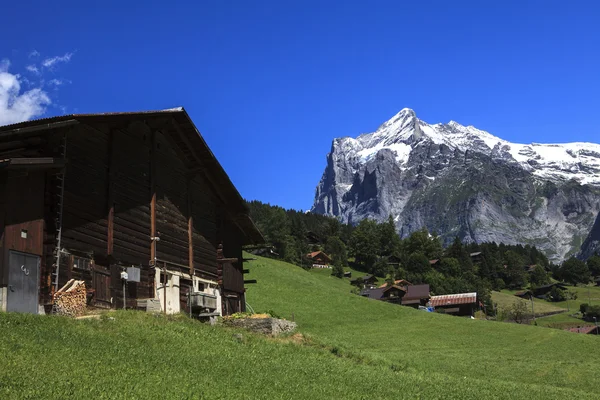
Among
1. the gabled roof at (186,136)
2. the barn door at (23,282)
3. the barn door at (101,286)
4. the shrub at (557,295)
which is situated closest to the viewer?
the barn door at (23,282)

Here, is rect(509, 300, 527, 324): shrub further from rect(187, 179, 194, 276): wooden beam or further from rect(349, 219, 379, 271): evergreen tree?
rect(187, 179, 194, 276): wooden beam

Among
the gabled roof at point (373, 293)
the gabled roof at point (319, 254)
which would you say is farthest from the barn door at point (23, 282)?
the gabled roof at point (319, 254)

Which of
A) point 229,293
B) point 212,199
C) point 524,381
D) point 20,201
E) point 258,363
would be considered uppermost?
point 212,199

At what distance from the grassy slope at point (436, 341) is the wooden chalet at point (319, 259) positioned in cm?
5972

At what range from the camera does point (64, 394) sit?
14039 mm

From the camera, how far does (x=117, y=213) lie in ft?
98.1

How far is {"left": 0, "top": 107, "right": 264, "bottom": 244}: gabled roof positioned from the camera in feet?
82.5

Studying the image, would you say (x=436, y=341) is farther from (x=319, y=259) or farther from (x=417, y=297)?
(x=319, y=259)

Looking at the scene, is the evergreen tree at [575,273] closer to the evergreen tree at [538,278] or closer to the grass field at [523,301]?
the evergreen tree at [538,278]

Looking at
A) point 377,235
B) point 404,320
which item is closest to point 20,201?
point 404,320

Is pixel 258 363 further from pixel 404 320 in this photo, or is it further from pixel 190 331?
pixel 404 320

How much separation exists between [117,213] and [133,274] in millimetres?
3057

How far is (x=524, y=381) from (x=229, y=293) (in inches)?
750

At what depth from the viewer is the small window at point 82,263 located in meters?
26.8
